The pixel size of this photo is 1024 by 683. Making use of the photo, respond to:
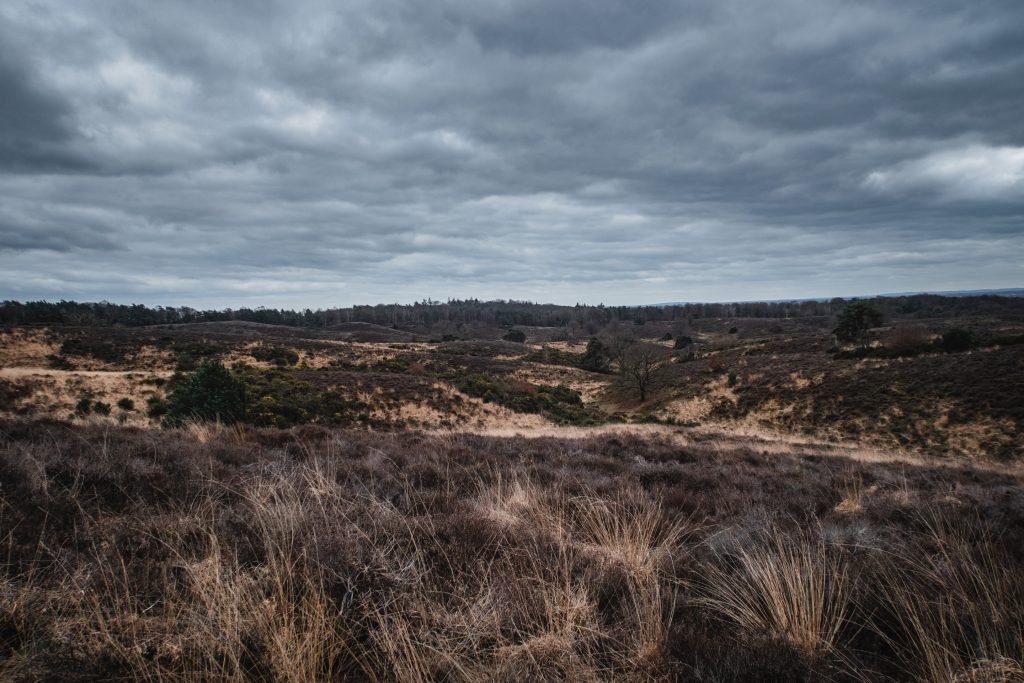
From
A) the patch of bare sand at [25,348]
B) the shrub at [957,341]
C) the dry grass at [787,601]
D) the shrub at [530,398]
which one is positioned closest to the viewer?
the dry grass at [787,601]

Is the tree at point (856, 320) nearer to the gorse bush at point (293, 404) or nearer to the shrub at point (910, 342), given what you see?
the shrub at point (910, 342)

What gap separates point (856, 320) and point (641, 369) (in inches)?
1054

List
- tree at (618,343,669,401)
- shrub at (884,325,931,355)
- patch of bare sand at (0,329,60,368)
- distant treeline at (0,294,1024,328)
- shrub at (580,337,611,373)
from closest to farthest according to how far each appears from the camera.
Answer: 1. patch of bare sand at (0,329,60,368)
2. shrub at (884,325,931,355)
3. tree at (618,343,669,401)
4. shrub at (580,337,611,373)
5. distant treeline at (0,294,1024,328)

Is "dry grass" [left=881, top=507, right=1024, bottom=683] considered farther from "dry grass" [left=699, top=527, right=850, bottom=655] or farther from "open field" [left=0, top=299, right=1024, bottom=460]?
"open field" [left=0, top=299, right=1024, bottom=460]

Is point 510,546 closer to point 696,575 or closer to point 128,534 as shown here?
point 696,575

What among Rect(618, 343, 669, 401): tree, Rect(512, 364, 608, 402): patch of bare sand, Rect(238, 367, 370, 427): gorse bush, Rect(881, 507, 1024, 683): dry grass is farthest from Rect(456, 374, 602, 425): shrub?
Rect(881, 507, 1024, 683): dry grass

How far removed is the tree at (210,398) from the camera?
1697 cm

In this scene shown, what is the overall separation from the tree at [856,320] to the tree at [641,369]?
22.8 m

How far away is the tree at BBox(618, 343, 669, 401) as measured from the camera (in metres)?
45.4

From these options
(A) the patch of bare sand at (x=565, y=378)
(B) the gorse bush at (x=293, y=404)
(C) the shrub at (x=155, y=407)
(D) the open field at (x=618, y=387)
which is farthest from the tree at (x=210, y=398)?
(A) the patch of bare sand at (x=565, y=378)

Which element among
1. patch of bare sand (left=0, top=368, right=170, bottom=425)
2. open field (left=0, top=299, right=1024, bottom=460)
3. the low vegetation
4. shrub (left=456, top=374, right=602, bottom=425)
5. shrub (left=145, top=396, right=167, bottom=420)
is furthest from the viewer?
shrub (left=456, top=374, right=602, bottom=425)

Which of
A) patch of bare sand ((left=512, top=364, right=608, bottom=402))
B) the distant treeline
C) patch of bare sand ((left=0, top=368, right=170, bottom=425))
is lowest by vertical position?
patch of bare sand ((left=512, top=364, right=608, bottom=402))

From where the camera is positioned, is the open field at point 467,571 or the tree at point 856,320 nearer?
the open field at point 467,571

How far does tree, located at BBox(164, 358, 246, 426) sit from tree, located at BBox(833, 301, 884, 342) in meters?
60.2
